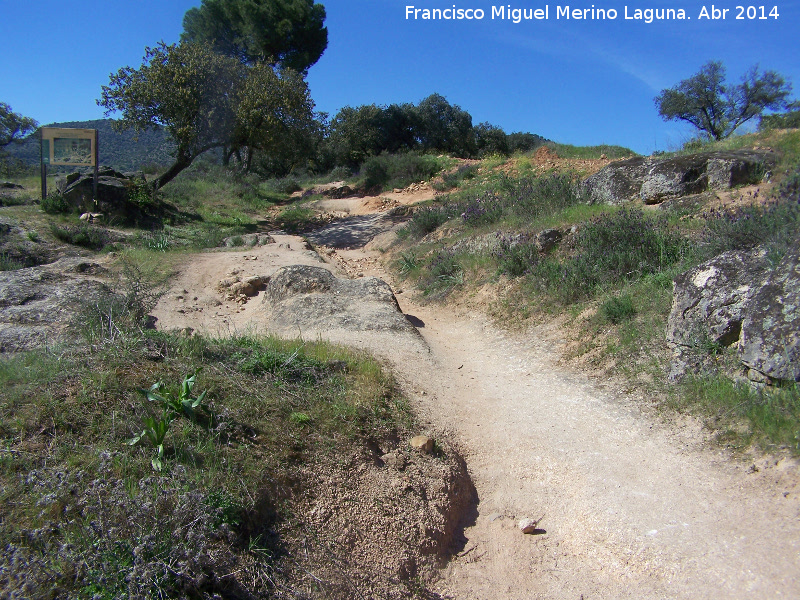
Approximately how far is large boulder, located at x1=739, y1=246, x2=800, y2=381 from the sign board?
1411 cm

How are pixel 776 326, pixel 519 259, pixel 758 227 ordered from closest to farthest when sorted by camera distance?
pixel 776 326
pixel 758 227
pixel 519 259

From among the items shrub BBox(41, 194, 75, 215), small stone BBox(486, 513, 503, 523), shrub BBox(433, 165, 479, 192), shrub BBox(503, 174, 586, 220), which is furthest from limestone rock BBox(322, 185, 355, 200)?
small stone BBox(486, 513, 503, 523)

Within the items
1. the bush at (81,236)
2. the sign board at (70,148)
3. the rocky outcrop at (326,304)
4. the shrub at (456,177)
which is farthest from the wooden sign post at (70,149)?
the shrub at (456,177)

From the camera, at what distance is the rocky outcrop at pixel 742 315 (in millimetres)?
3920

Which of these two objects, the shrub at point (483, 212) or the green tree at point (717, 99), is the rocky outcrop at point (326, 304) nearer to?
the shrub at point (483, 212)

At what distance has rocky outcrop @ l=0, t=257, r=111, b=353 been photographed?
4.40 meters

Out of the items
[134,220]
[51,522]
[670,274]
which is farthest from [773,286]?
[134,220]

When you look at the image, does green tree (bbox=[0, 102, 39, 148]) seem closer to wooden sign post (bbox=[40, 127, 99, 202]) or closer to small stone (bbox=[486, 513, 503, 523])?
wooden sign post (bbox=[40, 127, 99, 202])

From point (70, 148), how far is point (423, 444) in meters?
13.5

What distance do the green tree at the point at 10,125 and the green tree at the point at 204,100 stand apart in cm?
1614

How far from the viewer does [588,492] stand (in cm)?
377

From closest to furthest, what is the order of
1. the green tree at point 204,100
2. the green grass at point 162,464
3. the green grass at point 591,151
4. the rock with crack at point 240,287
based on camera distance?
the green grass at point 162,464 < the rock with crack at point 240,287 < the green tree at point 204,100 < the green grass at point 591,151

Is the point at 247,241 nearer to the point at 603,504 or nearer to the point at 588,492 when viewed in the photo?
the point at 588,492

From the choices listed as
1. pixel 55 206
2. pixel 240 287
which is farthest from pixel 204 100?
pixel 240 287
